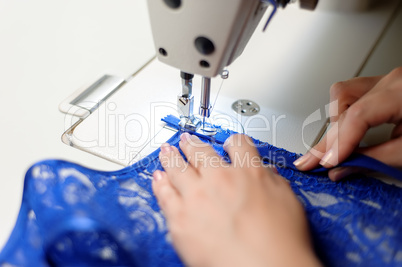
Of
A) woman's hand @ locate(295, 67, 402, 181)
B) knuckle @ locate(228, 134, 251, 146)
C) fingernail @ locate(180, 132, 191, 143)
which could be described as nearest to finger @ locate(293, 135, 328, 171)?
woman's hand @ locate(295, 67, 402, 181)

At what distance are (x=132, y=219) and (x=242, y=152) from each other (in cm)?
→ 22

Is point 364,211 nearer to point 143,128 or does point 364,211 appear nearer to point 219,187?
point 219,187

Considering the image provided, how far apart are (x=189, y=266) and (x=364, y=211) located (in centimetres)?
32

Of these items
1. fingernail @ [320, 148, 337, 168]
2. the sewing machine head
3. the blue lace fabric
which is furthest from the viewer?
fingernail @ [320, 148, 337, 168]

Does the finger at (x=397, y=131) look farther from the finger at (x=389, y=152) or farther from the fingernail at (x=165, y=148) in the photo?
the fingernail at (x=165, y=148)

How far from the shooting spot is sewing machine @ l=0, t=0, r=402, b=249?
0.77m

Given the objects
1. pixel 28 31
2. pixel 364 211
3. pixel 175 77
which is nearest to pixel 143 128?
pixel 175 77

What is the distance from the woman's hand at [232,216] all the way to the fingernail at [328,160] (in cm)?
13

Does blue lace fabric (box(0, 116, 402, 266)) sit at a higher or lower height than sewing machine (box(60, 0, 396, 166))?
lower

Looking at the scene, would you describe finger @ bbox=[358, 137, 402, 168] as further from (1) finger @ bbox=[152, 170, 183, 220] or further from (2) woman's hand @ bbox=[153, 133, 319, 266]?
(1) finger @ bbox=[152, 170, 183, 220]

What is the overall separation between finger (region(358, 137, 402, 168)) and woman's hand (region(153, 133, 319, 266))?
0.22 m

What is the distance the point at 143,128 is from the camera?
81cm

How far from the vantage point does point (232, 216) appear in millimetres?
502

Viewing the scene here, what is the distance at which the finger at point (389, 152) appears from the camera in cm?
69
